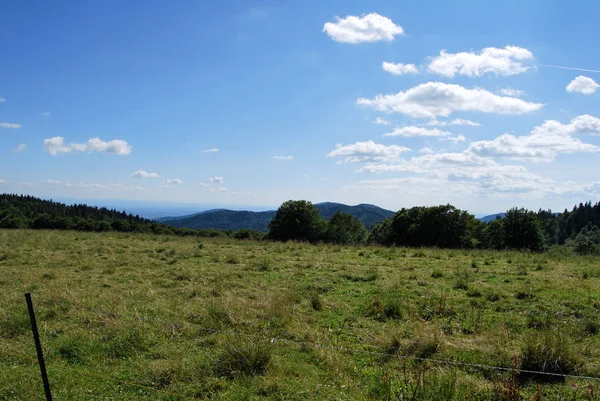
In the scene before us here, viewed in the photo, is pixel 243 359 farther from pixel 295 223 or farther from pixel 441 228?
pixel 295 223

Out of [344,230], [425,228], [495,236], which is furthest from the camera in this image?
[344,230]

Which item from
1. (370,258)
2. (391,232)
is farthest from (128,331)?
(391,232)

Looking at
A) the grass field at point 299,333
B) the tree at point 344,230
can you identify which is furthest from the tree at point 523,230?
the grass field at point 299,333

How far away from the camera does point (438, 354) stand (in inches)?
228

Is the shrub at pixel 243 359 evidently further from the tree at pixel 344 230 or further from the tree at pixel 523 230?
the tree at pixel 523 230

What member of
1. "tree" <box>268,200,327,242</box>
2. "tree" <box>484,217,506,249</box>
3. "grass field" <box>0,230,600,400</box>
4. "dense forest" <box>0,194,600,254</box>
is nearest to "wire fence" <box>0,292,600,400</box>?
"grass field" <box>0,230,600,400</box>

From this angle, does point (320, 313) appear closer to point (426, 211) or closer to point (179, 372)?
point (179, 372)

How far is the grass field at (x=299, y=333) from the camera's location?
4.81 meters

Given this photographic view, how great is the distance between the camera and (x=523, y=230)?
41.5 meters

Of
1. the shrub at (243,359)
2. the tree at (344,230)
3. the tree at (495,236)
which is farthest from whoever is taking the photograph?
the tree at (344,230)

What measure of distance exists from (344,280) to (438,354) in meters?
6.16

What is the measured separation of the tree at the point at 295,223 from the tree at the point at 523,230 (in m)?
24.5

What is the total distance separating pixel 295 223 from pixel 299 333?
43191mm

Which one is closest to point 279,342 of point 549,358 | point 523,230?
point 549,358
